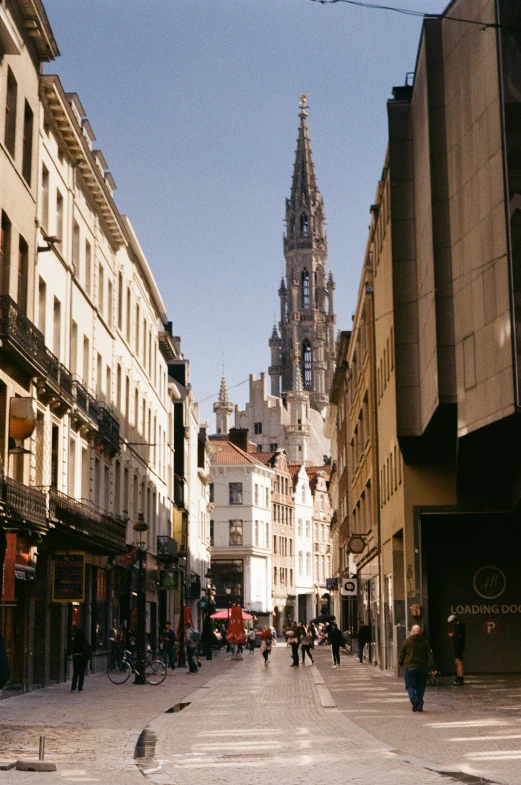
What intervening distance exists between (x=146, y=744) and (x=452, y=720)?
545cm

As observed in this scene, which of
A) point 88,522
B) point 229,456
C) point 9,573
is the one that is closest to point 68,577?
point 88,522

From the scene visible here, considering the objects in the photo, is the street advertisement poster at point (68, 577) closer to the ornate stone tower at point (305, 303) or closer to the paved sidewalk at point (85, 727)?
the paved sidewalk at point (85, 727)

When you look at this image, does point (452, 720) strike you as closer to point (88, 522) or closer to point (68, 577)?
point (68, 577)

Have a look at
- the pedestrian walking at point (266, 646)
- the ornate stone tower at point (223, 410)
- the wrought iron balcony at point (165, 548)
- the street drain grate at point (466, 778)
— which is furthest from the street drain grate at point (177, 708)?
the ornate stone tower at point (223, 410)

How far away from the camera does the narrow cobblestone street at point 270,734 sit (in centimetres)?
1259

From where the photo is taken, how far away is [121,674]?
1264 inches

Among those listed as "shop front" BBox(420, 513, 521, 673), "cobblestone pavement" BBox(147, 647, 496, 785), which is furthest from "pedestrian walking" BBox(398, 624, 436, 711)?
"shop front" BBox(420, 513, 521, 673)

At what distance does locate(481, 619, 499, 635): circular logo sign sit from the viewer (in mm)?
32438

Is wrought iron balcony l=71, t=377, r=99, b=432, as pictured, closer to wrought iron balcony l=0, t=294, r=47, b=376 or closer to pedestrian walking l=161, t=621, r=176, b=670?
wrought iron balcony l=0, t=294, r=47, b=376

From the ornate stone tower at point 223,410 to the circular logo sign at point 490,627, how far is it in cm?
12991

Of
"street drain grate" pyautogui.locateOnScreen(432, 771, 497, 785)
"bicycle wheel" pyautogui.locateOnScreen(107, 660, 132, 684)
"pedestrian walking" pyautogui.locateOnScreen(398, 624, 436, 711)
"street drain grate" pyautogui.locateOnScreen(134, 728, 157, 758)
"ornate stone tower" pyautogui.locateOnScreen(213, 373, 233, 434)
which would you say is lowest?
"street drain grate" pyautogui.locateOnScreen(134, 728, 157, 758)

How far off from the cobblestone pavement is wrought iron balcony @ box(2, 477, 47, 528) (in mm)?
5072

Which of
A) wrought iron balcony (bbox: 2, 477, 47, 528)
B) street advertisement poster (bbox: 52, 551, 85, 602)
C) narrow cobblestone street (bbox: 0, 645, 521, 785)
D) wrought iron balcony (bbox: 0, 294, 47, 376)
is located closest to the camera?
narrow cobblestone street (bbox: 0, 645, 521, 785)

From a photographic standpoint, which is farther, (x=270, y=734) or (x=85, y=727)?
(x=85, y=727)
